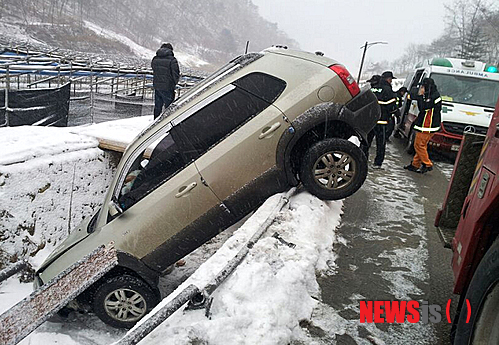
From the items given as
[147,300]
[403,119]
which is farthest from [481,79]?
[147,300]

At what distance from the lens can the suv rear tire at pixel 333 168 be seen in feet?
14.5

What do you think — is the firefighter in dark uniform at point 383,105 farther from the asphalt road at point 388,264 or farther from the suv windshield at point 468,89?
the suv windshield at point 468,89

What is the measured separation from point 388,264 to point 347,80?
79.1 inches

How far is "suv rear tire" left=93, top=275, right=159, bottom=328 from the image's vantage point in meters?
3.99

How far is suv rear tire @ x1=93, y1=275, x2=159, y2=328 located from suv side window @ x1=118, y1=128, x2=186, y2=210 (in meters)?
0.75

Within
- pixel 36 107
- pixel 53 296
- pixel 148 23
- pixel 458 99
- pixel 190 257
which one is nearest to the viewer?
pixel 53 296

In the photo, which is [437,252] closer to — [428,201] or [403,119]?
[428,201]

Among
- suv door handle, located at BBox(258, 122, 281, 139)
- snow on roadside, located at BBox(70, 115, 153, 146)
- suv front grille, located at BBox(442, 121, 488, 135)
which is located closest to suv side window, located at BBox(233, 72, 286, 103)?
suv door handle, located at BBox(258, 122, 281, 139)

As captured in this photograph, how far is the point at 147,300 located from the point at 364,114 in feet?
9.97

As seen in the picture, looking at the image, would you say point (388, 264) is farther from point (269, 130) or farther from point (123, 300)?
point (123, 300)

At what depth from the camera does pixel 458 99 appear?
9.41 meters

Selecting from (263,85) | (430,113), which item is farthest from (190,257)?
(430,113)

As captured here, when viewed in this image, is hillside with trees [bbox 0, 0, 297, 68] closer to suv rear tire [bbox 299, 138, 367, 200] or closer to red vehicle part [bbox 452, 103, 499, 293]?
suv rear tire [bbox 299, 138, 367, 200]

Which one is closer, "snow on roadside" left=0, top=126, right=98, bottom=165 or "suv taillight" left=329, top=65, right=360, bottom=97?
"suv taillight" left=329, top=65, right=360, bottom=97
